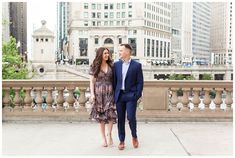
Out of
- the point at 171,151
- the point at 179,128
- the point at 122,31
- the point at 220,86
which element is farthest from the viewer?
the point at 122,31

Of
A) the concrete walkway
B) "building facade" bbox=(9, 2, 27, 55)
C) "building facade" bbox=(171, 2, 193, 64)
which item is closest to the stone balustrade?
the concrete walkway

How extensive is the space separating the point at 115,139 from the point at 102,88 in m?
1.22

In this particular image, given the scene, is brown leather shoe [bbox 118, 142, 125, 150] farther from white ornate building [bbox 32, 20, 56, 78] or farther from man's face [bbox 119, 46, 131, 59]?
white ornate building [bbox 32, 20, 56, 78]

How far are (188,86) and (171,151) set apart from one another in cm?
299

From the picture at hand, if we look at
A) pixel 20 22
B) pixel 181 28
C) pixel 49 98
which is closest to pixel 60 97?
pixel 49 98

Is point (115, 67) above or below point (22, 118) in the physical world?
above

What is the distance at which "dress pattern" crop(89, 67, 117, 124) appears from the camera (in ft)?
22.4

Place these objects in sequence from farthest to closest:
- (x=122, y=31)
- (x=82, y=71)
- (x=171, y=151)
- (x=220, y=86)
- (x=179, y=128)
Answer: (x=122, y=31), (x=82, y=71), (x=220, y=86), (x=179, y=128), (x=171, y=151)

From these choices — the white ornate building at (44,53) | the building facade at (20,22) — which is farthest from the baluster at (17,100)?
the building facade at (20,22)

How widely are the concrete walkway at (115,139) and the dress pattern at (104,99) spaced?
0.51 m

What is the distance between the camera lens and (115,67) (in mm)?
6777

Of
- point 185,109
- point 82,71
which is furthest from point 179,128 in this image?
point 82,71

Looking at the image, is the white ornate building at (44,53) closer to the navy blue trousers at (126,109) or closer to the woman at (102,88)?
the woman at (102,88)

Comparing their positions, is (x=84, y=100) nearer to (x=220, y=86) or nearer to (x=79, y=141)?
(x=79, y=141)
